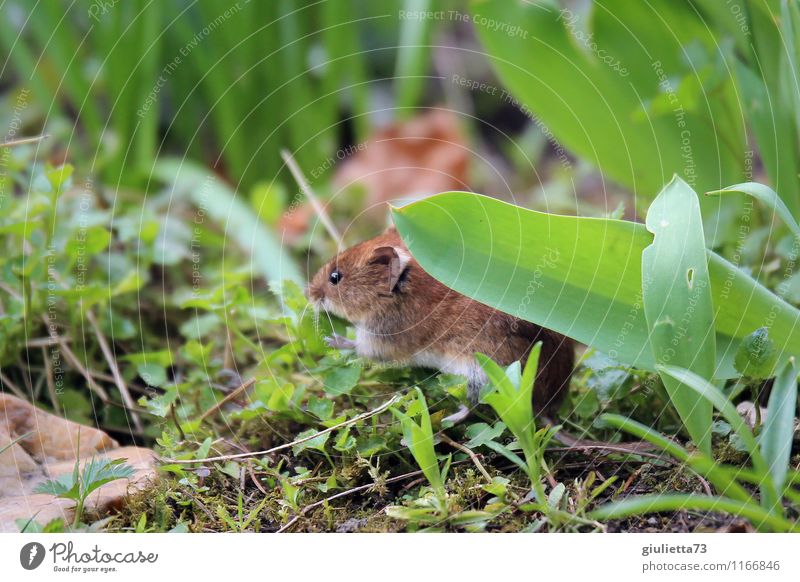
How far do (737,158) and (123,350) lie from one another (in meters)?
2.18

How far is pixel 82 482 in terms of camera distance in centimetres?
175

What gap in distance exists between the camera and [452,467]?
189cm

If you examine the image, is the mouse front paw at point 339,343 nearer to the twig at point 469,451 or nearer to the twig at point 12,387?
the twig at point 469,451

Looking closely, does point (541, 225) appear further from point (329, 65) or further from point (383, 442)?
point (329, 65)

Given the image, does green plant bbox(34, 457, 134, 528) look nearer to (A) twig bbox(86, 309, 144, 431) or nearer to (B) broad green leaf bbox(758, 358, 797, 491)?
(A) twig bbox(86, 309, 144, 431)

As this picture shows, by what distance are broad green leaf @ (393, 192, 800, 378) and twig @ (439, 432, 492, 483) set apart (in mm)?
354

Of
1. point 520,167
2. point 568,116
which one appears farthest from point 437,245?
point 520,167

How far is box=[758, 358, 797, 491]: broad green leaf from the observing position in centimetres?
158

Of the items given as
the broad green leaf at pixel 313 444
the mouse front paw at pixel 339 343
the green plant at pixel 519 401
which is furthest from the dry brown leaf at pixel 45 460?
the green plant at pixel 519 401

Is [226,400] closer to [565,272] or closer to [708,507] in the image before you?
[565,272]

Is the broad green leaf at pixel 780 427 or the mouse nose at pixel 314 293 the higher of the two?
the mouse nose at pixel 314 293

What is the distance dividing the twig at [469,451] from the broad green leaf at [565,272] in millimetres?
354

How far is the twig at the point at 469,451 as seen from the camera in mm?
1788

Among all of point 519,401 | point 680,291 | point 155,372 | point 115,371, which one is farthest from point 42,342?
point 680,291
